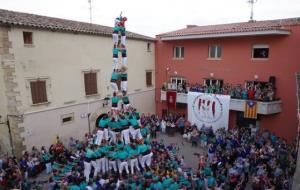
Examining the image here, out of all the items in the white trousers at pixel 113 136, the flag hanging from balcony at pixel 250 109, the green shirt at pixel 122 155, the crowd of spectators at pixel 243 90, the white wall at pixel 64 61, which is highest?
the white wall at pixel 64 61

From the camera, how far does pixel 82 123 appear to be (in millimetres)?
20391

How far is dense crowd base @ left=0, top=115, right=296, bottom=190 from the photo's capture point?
1227 cm

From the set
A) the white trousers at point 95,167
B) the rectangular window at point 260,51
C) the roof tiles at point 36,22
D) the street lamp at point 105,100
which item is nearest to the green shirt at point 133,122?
the white trousers at point 95,167

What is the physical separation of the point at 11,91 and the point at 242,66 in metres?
17.4

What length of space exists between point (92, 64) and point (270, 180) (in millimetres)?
15233

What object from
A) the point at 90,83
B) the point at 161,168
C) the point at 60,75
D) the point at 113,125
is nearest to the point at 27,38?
the point at 60,75

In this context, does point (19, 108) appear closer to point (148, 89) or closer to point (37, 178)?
point (37, 178)

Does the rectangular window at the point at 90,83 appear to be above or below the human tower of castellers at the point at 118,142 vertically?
above

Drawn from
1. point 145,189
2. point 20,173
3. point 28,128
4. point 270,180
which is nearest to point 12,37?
point 28,128

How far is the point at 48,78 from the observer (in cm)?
1775

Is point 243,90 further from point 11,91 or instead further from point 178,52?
point 11,91

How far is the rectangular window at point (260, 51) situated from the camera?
1955cm

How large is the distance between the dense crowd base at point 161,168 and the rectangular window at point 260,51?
A: 6.31 m

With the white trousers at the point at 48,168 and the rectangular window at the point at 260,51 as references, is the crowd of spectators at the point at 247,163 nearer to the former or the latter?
the rectangular window at the point at 260,51
